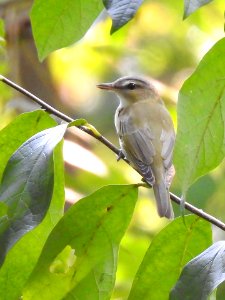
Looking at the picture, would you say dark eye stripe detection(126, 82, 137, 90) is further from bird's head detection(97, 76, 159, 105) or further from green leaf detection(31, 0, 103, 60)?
green leaf detection(31, 0, 103, 60)

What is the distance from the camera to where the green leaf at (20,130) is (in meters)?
2.07

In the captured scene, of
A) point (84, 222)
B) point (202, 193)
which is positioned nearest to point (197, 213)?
point (84, 222)

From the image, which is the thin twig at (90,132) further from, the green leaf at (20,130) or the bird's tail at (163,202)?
the bird's tail at (163,202)

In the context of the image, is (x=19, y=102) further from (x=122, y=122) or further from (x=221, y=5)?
(x=221, y=5)

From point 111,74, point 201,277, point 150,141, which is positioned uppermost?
point 201,277

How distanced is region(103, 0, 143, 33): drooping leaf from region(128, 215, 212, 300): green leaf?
0.57 m

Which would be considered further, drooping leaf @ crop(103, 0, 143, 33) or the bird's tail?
the bird's tail

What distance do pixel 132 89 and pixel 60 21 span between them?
2993mm

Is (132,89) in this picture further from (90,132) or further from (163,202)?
(90,132)

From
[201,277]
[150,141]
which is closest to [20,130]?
[201,277]

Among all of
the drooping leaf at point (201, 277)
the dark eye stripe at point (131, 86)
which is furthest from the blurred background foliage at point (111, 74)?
the drooping leaf at point (201, 277)

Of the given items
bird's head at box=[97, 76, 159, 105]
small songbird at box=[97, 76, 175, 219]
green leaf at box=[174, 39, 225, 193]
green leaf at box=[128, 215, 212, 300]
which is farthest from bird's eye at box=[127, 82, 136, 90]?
green leaf at box=[174, 39, 225, 193]

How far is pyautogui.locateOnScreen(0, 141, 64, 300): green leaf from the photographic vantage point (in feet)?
6.41

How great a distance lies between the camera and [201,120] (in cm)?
175
